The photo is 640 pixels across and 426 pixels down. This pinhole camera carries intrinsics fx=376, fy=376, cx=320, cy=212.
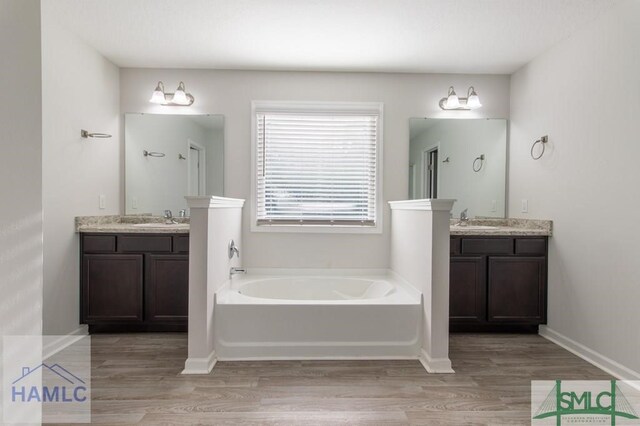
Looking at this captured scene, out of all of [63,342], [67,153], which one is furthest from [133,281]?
[67,153]

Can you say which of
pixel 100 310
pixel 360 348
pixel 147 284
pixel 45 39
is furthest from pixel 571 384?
pixel 45 39

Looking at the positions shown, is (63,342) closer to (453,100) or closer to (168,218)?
(168,218)

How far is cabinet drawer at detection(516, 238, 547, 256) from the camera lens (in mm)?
3137

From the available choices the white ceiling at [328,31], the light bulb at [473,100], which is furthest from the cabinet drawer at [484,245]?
the white ceiling at [328,31]

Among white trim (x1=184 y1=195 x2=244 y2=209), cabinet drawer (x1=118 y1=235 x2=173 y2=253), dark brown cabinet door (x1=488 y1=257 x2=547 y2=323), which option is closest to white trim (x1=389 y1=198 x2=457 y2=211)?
dark brown cabinet door (x1=488 y1=257 x2=547 y2=323)

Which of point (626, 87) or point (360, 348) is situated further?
point (360, 348)

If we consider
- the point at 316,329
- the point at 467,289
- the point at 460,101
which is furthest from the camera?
the point at 460,101

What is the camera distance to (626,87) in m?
2.37

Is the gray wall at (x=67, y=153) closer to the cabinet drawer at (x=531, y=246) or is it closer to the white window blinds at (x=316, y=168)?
the white window blinds at (x=316, y=168)

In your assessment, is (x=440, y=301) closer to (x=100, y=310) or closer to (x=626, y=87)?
(x=626, y=87)

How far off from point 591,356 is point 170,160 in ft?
12.4

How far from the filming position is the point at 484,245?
316 centimetres

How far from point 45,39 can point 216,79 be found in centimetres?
134

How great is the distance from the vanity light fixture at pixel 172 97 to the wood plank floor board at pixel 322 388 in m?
2.12
